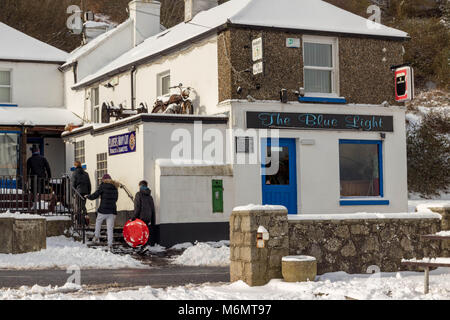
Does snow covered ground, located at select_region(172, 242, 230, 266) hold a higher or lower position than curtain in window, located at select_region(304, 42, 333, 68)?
lower

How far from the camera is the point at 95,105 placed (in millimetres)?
29203

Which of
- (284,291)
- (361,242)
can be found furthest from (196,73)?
(284,291)

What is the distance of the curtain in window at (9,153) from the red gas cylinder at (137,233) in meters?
11.9

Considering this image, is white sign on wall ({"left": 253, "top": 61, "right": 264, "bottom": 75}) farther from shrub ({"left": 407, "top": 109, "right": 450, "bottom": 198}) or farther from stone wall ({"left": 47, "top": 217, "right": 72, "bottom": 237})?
shrub ({"left": 407, "top": 109, "right": 450, "bottom": 198})

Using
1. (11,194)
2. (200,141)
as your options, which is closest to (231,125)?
(200,141)

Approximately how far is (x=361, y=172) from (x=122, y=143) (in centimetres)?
667

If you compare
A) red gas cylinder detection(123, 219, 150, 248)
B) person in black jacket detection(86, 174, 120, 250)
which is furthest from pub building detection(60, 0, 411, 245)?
red gas cylinder detection(123, 219, 150, 248)

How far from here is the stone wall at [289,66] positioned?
20.5m

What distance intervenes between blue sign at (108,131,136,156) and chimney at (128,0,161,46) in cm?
933

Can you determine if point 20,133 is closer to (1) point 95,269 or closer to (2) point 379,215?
(1) point 95,269

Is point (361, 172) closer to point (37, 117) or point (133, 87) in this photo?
point (133, 87)

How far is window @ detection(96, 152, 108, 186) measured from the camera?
22953mm

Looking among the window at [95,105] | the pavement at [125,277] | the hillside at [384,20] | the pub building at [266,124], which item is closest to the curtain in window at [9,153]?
the window at [95,105]

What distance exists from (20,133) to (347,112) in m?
12.7
